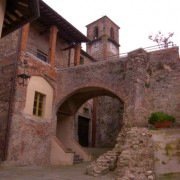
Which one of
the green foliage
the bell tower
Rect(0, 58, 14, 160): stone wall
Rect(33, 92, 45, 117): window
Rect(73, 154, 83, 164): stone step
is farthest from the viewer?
the bell tower

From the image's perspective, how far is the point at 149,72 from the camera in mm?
13258

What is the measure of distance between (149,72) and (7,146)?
8.12m

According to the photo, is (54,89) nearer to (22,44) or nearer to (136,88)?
(22,44)

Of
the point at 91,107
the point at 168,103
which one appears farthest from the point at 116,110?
the point at 168,103

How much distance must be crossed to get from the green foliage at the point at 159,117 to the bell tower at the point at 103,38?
15.2m

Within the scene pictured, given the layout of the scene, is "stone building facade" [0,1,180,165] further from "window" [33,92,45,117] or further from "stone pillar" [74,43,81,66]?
"stone pillar" [74,43,81,66]

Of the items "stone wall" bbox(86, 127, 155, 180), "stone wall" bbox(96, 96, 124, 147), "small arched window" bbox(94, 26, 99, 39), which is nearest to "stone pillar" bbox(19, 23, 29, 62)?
"stone wall" bbox(86, 127, 155, 180)

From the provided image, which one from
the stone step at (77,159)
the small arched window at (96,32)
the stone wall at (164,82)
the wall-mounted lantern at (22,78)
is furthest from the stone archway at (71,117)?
the small arched window at (96,32)

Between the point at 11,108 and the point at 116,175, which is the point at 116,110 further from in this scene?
the point at 116,175

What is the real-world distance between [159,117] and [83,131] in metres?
10.1

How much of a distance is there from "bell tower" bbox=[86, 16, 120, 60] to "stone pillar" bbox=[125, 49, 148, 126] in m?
13.7

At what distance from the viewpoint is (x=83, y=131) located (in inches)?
820

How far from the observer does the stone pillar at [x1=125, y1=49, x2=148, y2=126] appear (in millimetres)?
12000

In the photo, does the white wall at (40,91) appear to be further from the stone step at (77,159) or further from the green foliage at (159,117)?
the green foliage at (159,117)
